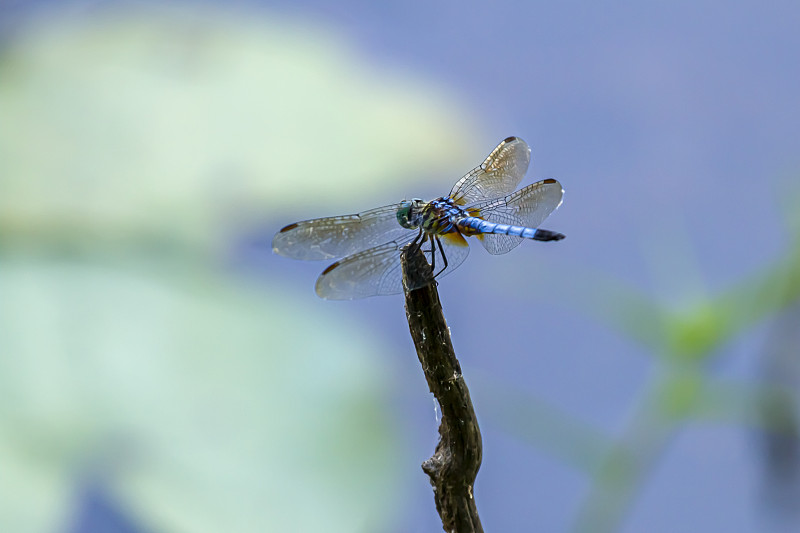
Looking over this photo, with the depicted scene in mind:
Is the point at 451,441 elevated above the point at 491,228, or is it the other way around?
the point at 491,228

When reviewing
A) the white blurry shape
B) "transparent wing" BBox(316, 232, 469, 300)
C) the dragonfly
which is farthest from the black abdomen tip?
the white blurry shape

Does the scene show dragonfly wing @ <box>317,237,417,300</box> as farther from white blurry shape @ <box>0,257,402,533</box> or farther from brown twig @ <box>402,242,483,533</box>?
white blurry shape @ <box>0,257,402,533</box>

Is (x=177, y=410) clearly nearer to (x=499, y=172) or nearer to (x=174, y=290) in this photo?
(x=174, y=290)

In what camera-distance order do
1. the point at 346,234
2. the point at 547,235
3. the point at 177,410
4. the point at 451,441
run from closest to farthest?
the point at 451,441 < the point at 547,235 < the point at 346,234 < the point at 177,410

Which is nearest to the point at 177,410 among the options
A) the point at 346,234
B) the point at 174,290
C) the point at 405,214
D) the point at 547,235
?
the point at 174,290

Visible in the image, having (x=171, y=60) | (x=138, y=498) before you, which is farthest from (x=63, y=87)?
(x=138, y=498)
